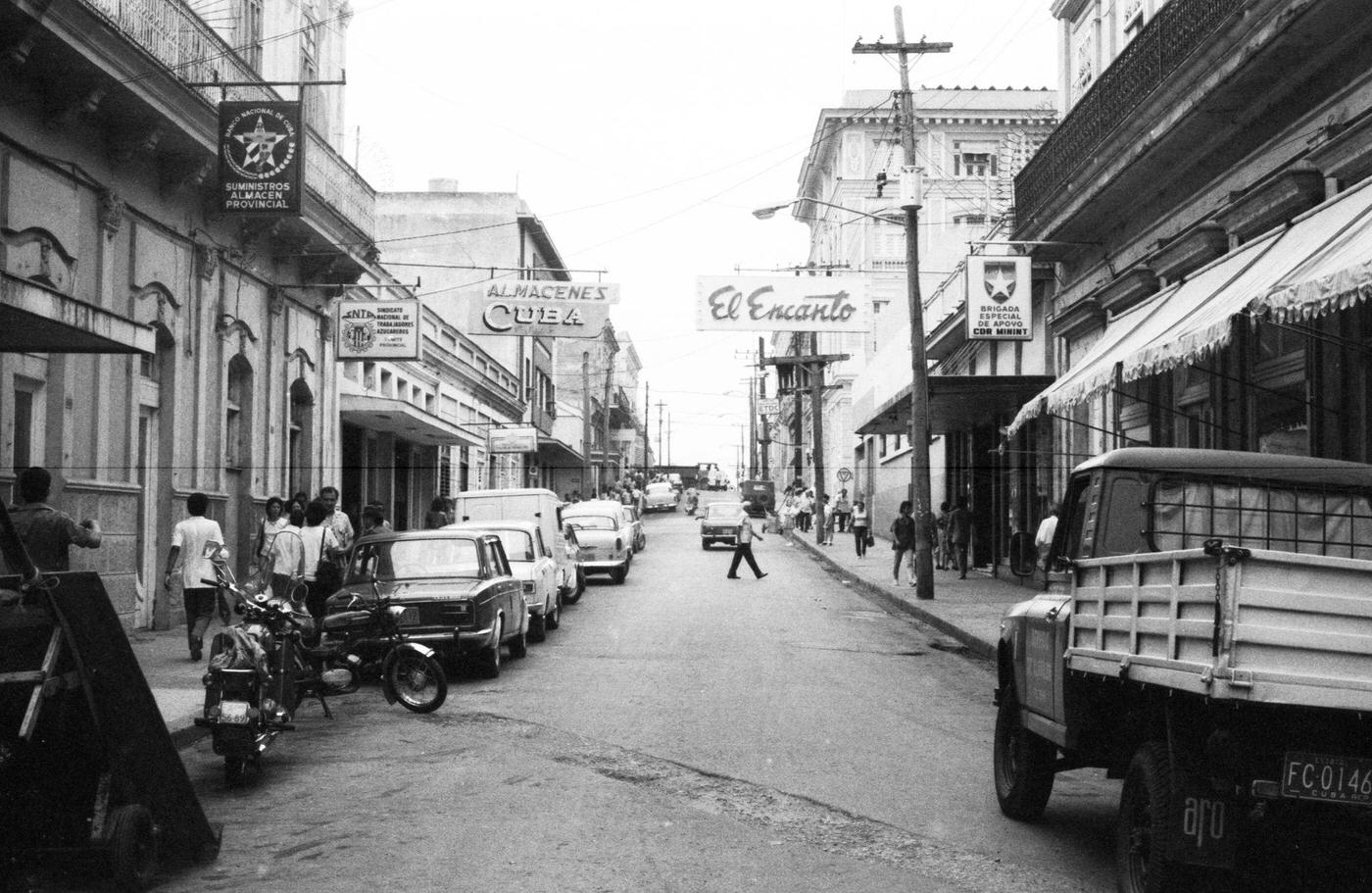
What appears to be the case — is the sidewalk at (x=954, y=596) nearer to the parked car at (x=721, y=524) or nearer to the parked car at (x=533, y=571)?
the parked car at (x=721, y=524)

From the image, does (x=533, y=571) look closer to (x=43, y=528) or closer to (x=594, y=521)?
(x=43, y=528)

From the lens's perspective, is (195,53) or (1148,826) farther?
(195,53)

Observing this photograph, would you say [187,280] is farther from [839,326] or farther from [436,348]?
[436,348]

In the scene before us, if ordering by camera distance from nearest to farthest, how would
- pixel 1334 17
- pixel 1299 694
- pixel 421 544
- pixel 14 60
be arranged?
pixel 1299 694
pixel 1334 17
pixel 14 60
pixel 421 544

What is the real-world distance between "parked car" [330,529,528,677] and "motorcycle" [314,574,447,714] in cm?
60

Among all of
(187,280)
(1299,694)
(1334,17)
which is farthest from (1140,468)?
(187,280)

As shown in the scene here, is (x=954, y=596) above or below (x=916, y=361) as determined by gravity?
below

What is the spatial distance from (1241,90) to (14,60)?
40.5ft

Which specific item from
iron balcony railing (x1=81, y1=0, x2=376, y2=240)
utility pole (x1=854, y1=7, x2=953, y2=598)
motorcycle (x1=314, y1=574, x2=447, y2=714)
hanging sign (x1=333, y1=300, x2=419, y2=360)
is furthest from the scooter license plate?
hanging sign (x1=333, y1=300, x2=419, y2=360)

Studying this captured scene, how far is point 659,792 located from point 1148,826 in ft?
11.7

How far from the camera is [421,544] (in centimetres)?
1533

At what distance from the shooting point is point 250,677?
905 centimetres

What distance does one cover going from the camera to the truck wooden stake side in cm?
515

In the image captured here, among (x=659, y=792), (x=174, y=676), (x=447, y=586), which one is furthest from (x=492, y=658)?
(x=659, y=792)
